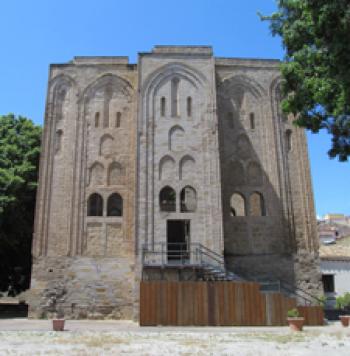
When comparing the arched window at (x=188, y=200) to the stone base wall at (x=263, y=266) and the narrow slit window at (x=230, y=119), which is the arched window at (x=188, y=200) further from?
the narrow slit window at (x=230, y=119)

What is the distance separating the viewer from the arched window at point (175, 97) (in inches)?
890

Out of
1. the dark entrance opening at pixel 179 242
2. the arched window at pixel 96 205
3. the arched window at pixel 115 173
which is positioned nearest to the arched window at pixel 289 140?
the dark entrance opening at pixel 179 242

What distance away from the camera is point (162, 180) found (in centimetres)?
2117

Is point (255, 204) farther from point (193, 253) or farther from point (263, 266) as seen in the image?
point (193, 253)

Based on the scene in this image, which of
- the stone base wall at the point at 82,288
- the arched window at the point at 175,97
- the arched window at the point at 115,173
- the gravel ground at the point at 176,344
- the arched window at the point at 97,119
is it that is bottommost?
the gravel ground at the point at 176,344

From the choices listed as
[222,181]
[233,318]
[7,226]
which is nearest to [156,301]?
[233,318]

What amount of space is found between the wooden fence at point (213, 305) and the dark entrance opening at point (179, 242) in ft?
8.25

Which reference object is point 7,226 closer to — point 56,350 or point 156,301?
point 156,301

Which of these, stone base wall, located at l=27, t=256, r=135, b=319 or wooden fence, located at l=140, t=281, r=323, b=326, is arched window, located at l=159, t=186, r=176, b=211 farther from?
wooden fence, located at l=140, t=281, r=323, b=326

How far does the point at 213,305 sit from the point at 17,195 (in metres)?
12.2

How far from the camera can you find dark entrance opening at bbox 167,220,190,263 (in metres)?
19.9

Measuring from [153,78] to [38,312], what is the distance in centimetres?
1366

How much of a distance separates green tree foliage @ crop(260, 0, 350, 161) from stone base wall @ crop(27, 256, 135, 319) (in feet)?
40.3

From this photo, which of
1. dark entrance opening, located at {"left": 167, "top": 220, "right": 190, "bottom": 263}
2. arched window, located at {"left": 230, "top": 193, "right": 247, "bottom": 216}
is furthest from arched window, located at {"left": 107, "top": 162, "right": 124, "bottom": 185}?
arched window, located at {"left": 230, "top": 193, "right": 247, "bottom": 216}
